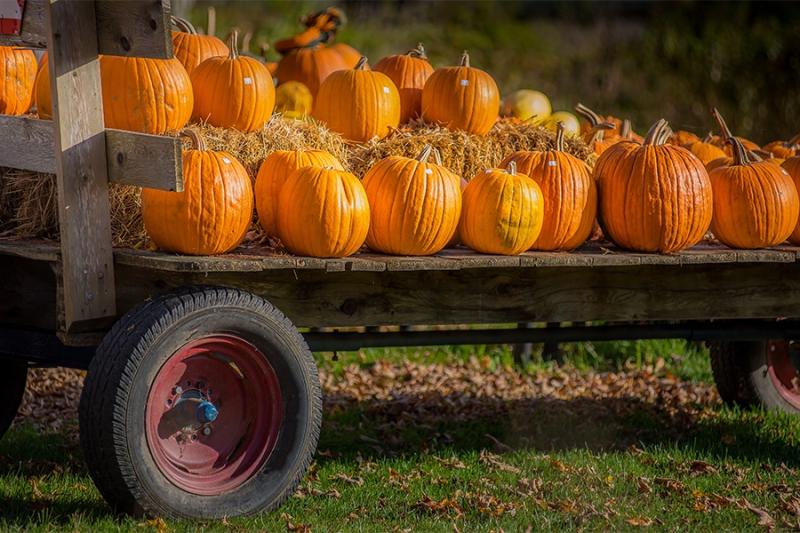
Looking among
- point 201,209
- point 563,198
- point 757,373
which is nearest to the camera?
Answer: point 201,209

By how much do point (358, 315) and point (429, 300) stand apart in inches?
11.3

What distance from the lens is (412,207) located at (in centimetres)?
437

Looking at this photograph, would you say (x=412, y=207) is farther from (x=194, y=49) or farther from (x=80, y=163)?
(x=194, y=49)

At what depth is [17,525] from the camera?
4027 millimetres

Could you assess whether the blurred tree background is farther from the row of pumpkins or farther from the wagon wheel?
the row of pumpkins

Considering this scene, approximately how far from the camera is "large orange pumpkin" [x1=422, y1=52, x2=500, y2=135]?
5359mm

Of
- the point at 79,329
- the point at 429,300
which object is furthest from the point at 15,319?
the point at 429,300

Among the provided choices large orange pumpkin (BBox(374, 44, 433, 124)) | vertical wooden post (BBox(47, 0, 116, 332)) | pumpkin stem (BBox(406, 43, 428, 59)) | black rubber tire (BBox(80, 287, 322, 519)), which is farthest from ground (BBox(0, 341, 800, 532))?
pumpkin stem (BBox(406, 43, 428, 59))

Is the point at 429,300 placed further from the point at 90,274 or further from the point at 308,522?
the point at 90,274

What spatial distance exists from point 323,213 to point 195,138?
58cm

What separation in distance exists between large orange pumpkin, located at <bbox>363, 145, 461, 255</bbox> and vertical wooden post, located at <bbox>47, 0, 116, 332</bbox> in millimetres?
1028

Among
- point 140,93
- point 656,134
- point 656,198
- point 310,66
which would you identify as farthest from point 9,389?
point 656,134

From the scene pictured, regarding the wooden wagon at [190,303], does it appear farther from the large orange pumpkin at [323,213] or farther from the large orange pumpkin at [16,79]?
the large orange pumpkin at [16,79]

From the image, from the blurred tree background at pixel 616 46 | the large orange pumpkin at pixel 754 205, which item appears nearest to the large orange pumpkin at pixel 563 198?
the large orange pumpkin at pixel 754 205
